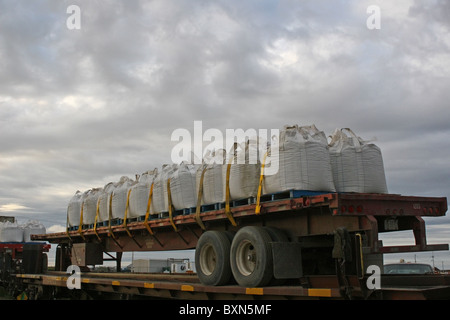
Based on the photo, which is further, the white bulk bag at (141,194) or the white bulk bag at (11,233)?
the white bulk bag at (11,233)

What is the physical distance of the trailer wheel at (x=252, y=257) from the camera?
24.4 ft

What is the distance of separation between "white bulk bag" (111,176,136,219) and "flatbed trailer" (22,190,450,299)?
2766 millimetres

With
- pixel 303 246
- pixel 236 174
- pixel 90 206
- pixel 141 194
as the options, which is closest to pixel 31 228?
pixel 90 206

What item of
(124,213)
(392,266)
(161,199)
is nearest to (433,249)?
(392,266)

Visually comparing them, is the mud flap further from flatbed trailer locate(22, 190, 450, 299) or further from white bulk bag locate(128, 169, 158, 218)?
white bulk bag locate(128, 169, 158, 218)


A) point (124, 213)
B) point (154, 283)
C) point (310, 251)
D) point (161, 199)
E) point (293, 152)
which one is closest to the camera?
point (293, 152)

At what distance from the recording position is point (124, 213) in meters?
12.9

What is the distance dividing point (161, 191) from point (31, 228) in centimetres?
1218

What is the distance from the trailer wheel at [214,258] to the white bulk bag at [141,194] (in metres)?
3.28

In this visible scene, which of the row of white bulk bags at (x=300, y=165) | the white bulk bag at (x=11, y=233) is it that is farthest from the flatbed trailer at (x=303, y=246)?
the white bulk bag at (x=11, y=233)

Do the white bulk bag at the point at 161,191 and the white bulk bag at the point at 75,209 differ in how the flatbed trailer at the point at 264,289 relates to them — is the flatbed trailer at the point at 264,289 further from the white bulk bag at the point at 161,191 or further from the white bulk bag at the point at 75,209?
the white bulk bag at the point at 75,209

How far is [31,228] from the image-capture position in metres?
20.9
